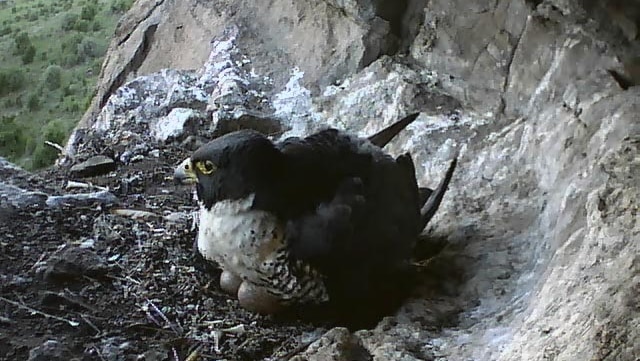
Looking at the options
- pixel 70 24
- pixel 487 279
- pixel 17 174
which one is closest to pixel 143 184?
pixel 17 174

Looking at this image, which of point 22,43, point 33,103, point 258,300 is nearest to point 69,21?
point 22,43

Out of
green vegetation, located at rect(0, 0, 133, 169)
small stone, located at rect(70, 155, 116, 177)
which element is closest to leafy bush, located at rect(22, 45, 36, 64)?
green vegetation, located at rect(0, 0, 133, 169)

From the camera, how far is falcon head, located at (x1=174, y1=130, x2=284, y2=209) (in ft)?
9.15

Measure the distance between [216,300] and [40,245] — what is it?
2.16ft

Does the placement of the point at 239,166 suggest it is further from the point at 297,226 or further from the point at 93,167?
the point at 93,167

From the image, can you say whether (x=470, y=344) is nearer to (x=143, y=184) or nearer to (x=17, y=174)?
(x=143, y=184)

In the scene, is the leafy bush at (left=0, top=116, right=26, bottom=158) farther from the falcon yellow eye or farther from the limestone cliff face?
the falcon yellow eye

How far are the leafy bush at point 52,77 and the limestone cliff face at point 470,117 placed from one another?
810 millimetres

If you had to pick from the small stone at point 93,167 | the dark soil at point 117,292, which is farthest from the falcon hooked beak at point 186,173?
the small stone at point 93,167

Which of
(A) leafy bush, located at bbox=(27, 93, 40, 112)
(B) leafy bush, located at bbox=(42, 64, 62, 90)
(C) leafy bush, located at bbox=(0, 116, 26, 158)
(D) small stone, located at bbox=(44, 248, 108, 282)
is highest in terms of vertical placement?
(D) small stone, located at bbox=(44, 248, 108, 282)

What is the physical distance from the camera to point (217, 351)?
2.70 metres

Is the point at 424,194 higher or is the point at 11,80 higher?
the point at 424,194

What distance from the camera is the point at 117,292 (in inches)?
117

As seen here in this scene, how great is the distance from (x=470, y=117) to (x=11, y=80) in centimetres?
353
